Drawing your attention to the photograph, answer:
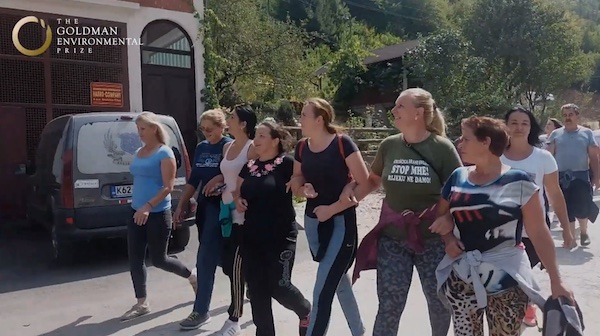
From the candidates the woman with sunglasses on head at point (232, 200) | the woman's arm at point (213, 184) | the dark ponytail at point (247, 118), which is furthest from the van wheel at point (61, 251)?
the dark ponytail at point (247, 118)

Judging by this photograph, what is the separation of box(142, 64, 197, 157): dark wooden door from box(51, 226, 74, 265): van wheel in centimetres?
513

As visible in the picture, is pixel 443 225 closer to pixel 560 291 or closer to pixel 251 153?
pixel 560 291

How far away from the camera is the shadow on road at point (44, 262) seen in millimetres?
6500

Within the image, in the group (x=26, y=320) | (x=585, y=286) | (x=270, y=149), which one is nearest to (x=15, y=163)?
(x=26, y=320)

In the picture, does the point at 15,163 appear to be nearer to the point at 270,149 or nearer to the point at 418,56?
the point at 270,149

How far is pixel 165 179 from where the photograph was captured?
4867 mm

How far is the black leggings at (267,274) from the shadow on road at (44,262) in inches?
136

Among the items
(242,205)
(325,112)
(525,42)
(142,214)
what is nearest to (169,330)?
(142,214)

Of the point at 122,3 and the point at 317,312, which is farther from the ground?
the point at 122,3

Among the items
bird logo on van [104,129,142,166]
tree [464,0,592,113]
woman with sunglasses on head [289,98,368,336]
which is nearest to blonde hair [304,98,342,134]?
woman with sunglasses on head [289,98,368,336]

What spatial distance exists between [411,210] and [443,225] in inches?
13.3

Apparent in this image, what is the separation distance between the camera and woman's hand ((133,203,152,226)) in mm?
4809

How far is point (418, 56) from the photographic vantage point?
19.5m

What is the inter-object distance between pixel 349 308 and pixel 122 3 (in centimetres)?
940
